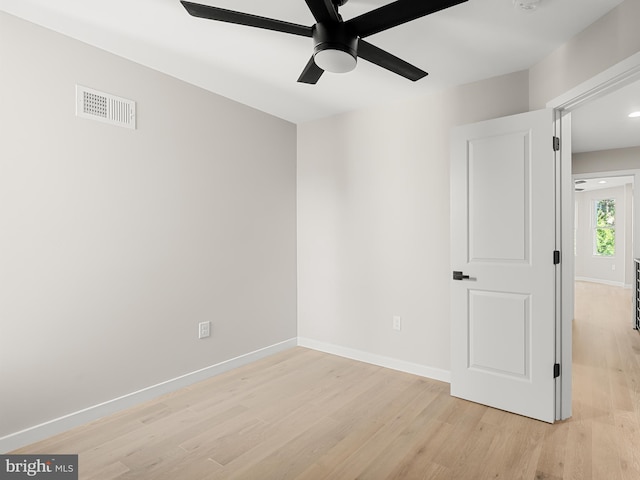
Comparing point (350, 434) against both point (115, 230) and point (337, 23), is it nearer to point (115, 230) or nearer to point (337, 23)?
point (115, 230)

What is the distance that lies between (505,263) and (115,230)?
8.94 feet

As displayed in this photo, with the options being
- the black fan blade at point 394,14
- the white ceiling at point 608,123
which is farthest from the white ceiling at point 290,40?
the white ceiling at point 608,123

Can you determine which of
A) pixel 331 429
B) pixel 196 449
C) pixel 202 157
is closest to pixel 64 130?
pixel 202 157

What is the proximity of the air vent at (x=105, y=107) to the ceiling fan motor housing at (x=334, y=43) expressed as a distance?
1620 millimetres

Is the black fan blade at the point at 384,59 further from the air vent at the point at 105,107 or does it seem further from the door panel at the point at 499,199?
the air vent at the point at 105,107

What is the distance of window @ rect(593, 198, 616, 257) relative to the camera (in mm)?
8768

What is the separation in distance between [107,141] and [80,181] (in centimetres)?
34

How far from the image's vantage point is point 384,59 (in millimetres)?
1891

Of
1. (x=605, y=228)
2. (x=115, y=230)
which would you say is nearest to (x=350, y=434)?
(x=115, y=230)

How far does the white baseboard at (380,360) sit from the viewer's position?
3123 millimetres

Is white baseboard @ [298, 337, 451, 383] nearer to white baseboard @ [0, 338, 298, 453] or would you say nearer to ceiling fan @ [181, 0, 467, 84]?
white baseboard @ [0, 338, 298, 453]

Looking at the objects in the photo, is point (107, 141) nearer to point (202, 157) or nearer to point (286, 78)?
point (202, 157)

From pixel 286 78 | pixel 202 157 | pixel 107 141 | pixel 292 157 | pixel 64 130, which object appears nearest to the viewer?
pixel 64 130

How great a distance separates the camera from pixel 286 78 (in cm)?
288
